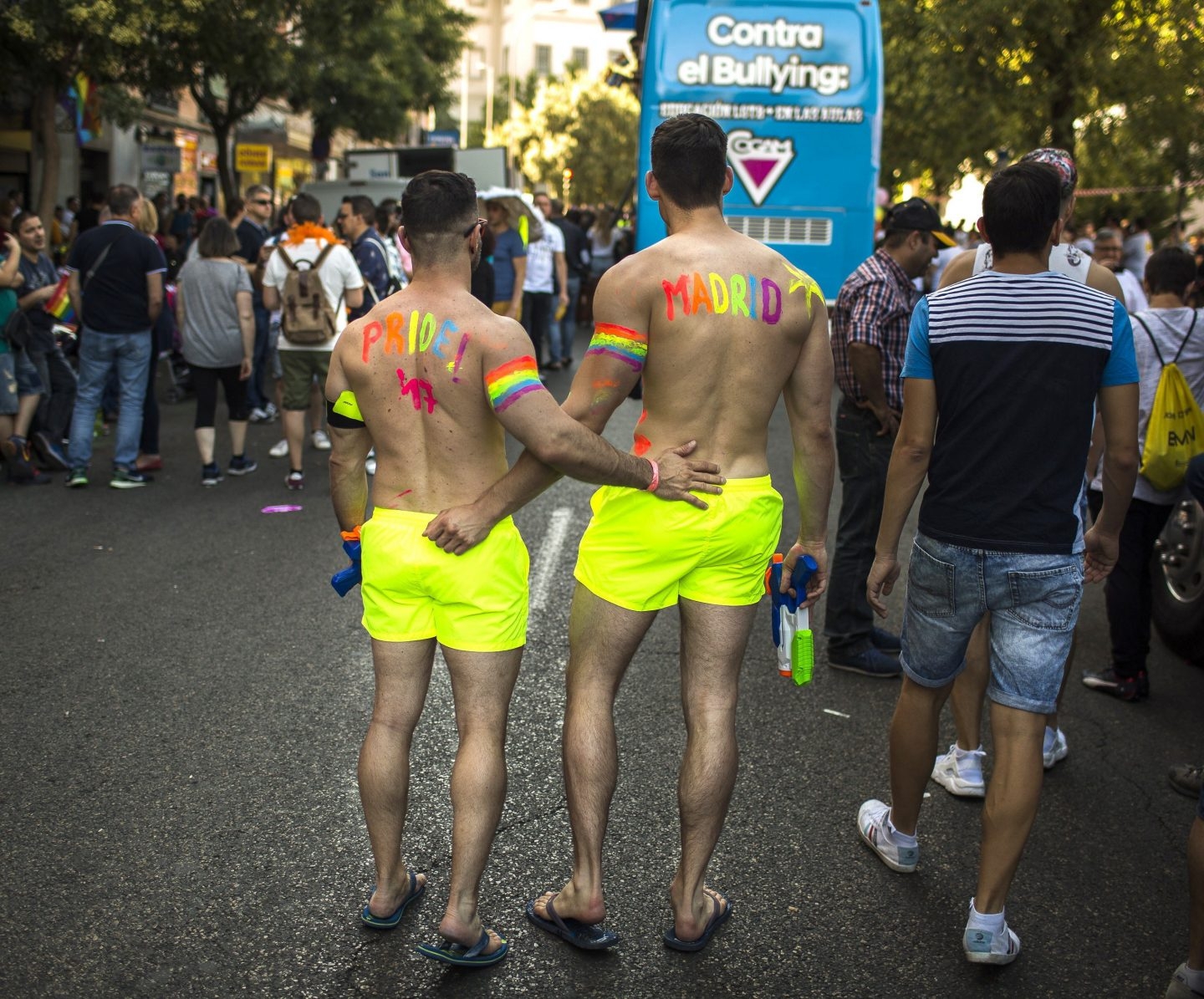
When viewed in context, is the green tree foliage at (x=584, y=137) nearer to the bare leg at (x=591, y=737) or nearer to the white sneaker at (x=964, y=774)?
the white sneaker at (x=964, y=774)

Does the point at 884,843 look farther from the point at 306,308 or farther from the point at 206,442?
the point at 206,442

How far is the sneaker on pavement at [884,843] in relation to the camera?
386 centimetres

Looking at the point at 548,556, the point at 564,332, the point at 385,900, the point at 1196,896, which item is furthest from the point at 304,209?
the point at 564,332

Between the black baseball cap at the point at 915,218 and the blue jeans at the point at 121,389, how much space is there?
5.78 meters

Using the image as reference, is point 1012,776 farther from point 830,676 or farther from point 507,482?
point 830,676

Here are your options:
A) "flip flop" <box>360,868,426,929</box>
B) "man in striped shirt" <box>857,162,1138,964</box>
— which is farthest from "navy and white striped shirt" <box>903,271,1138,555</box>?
"flip flop" <box>360,868,426,929</box>

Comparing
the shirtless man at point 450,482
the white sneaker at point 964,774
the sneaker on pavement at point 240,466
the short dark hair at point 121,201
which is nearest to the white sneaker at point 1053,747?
the white sneaker at point 964,774

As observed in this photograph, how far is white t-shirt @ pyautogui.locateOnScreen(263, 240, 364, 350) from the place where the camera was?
8.79 metres

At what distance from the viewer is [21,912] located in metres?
3.48

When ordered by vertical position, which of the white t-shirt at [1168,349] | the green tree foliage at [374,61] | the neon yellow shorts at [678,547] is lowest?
the neon yellow shorts at [678,547]

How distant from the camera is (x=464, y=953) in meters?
3.23

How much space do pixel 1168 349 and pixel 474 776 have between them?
3.61 metres

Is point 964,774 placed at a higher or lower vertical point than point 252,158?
lower

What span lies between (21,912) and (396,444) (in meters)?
1.63
